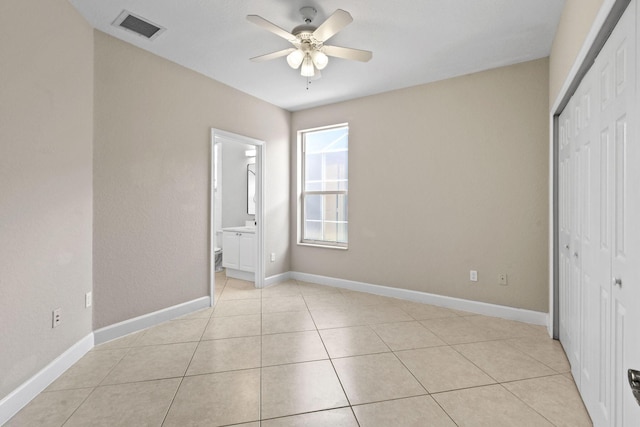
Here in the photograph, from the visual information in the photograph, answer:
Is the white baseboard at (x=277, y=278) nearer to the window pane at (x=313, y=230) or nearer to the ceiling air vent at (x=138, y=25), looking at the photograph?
the window pane at (x=313, y=230)

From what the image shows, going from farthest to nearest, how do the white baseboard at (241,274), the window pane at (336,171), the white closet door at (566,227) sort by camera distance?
the white baseboard at (241,274), the window pane at (336,171), the white closet door at (566,227)

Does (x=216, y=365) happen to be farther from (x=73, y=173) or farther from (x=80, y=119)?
(x=80, y=119)

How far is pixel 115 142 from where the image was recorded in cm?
272

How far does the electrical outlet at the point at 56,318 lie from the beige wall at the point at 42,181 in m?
0.03

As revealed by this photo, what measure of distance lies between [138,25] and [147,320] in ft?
8.51

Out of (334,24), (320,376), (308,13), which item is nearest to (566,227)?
(320,376)

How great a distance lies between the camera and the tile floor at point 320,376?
1.73m

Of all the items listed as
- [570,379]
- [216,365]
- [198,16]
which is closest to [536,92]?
[570,379]

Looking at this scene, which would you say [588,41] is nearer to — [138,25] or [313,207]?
[138,25]

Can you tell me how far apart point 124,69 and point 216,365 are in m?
2.64

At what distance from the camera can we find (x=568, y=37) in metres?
2.10

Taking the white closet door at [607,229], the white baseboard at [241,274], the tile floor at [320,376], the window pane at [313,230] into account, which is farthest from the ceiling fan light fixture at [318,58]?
the white baseboard at [241,274]

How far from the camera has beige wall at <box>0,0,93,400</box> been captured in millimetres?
1783

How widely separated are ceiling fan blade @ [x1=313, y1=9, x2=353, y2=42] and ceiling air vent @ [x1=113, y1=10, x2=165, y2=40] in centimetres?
138
